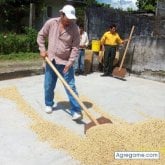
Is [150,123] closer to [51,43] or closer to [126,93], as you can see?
[51,43]

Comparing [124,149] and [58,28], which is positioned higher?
[58,28]

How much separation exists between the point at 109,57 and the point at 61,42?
174 inches

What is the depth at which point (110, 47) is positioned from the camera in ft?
34.7

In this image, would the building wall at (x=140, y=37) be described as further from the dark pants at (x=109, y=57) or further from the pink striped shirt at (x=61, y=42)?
the pink striped shirt at (x=61, y=42)

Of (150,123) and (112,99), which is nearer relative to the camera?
(150,123)

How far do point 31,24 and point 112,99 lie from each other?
6994 mm

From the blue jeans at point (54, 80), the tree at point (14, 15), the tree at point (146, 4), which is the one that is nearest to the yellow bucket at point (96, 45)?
the blue jeans at point (54, 80)

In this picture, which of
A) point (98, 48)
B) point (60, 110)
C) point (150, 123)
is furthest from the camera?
point (98, 48)

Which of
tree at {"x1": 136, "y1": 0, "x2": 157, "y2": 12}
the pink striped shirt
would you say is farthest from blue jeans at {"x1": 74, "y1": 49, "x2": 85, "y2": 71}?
tree at {"x1": 136, "y1": 0, "x2": 157, "y2": 12}

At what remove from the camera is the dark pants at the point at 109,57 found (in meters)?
10.6

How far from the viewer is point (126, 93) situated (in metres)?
8.68

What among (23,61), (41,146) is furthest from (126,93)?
(23,61)

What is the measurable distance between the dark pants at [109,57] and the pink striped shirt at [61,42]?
13.9 ft

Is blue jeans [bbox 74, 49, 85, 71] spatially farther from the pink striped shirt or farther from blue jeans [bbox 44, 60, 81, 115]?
the pink striped shirt
